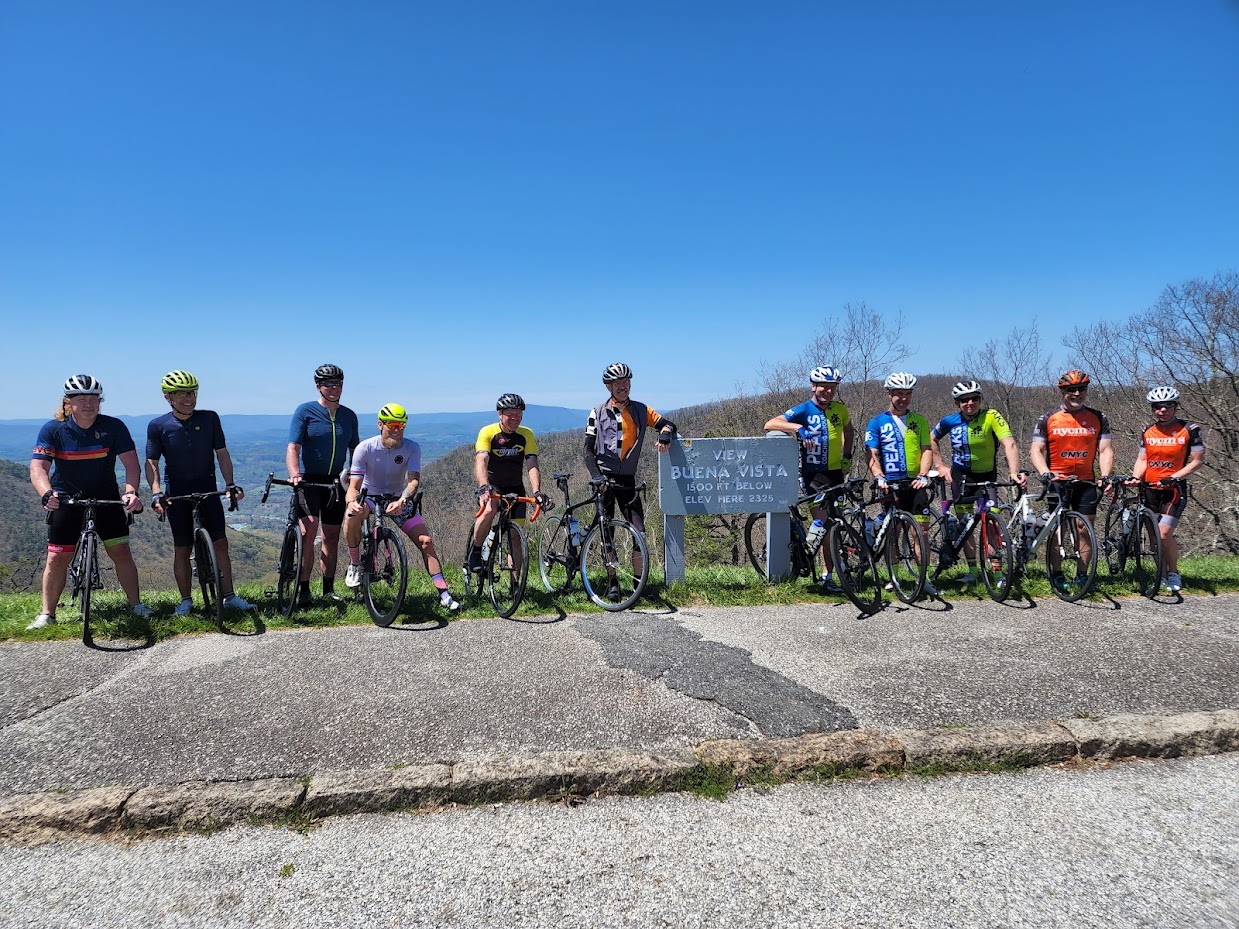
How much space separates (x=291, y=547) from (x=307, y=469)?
73cm

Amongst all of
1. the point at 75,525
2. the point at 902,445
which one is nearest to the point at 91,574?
the point at 75,525

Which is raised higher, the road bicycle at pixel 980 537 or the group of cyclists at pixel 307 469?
the group of cyclists at pixel 307 469

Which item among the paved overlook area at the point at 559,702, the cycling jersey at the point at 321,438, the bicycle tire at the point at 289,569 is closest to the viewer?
the paved overlook area at the point at 559,702

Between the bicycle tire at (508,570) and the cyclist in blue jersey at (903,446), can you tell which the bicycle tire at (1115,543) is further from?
the bicycle tire at (508,570)

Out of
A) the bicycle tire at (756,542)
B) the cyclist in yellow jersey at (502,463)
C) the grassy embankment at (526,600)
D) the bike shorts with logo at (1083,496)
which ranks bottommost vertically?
the grassy embankment at (526,600)

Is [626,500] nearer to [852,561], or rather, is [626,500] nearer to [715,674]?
[852,561]

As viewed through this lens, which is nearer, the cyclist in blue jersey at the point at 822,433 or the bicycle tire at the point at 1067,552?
the bicycle tire at the point at 1067,552

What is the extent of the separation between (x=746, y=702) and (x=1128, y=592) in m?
4.60

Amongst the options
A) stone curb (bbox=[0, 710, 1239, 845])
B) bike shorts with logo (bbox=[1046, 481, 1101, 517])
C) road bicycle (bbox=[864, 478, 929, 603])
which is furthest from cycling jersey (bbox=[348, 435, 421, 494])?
bike shorts with logo (bbox=[1046, 481, 1101, 517])

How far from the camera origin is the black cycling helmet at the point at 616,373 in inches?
244

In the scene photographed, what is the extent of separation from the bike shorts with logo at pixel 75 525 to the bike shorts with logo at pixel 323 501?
1.44 metres

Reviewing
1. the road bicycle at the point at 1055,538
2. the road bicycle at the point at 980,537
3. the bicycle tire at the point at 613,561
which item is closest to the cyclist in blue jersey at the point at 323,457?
the bicycle tire at the point at 613,561

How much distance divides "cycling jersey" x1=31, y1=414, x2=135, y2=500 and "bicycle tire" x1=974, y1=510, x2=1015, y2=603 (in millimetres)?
7552

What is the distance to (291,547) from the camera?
19.9 ft
